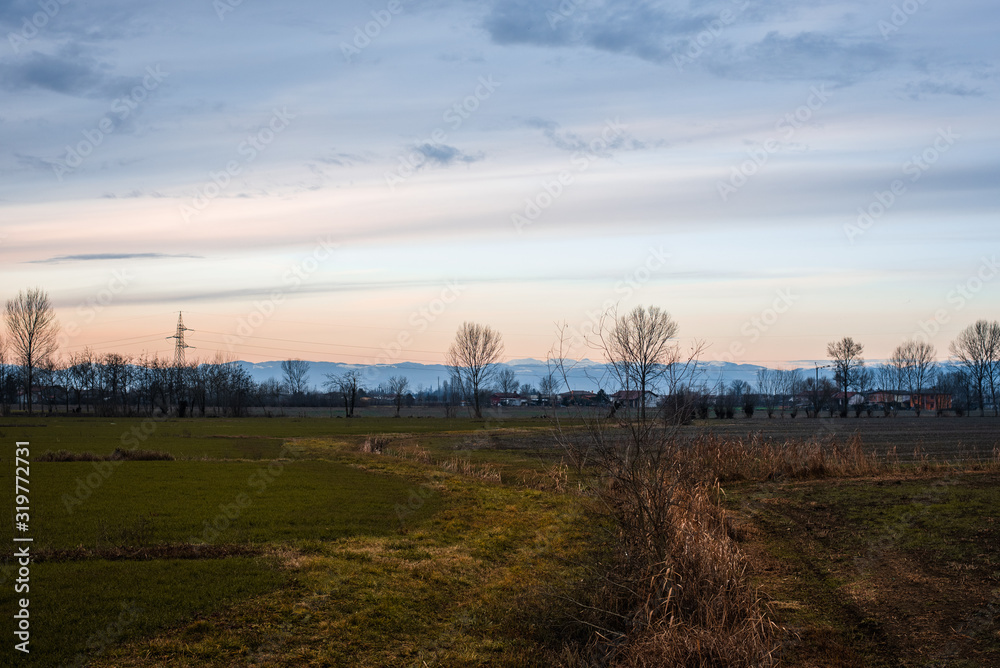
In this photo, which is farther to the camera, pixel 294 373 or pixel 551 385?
pixel 294 373

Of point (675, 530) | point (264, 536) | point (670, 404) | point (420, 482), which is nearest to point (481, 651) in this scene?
point (675, 530)

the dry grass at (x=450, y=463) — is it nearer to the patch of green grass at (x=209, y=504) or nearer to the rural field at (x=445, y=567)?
the patch of green grass at (x=209, y=504)

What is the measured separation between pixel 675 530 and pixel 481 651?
267 cm

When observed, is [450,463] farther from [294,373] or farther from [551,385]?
[294,373]

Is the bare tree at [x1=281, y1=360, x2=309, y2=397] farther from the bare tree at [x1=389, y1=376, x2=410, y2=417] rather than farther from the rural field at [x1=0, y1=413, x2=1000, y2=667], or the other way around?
the rural field at [x1=0, y1=413, x2=1000, y2=667]

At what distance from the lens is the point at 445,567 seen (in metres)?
11.4

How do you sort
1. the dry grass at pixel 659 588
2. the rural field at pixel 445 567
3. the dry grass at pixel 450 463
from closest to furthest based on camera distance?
the dry grass at pixel 659 588, the rural field at pixel 445 567, the dry grass at pixel 450 463

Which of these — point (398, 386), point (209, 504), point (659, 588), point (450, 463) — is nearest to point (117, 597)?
point (659, 588)

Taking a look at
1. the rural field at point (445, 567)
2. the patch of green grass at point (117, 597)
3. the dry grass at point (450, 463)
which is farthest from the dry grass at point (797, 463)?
the patch of green grass at point (117, 597)

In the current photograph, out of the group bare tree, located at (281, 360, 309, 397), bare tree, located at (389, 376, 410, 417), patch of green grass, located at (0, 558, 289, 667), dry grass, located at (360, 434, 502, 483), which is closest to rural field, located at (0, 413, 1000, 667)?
patch of green grass, located at (0, 558, 289, 667)

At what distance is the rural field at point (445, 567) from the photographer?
8047 mm

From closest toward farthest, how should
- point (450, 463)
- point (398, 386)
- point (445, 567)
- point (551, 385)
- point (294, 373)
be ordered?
point (551, 385) < point (445, 567) < point (450, 463) < point (398, 386) < point (294, 373)

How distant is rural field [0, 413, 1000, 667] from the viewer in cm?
805

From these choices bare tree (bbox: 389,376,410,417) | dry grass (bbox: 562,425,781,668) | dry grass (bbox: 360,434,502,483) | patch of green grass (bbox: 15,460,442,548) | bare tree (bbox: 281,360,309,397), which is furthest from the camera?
bare tree (bbox: 281,360,309,397)
